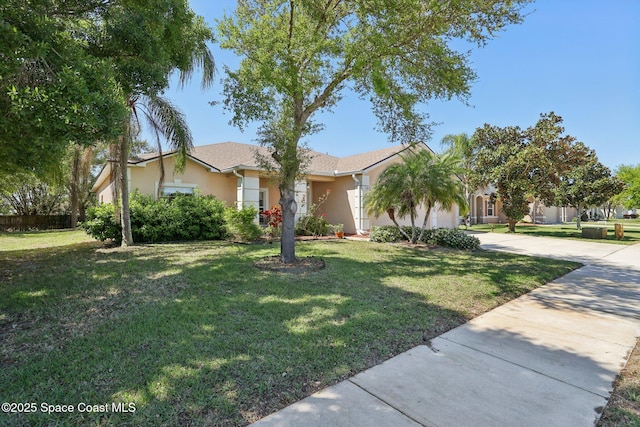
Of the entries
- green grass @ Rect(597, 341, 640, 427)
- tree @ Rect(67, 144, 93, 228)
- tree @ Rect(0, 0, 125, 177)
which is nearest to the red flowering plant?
tree @ Rect(0, 0, 125, 177)

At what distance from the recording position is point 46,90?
11.9 feet

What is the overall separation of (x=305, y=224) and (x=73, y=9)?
11.7 m

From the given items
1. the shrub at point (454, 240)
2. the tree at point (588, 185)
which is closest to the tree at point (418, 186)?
the shrub at point (454, 240)

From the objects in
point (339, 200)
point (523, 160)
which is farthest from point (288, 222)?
point (523, 160)

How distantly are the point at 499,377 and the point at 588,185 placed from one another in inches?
897

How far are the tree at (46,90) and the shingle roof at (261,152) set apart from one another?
1085 cm

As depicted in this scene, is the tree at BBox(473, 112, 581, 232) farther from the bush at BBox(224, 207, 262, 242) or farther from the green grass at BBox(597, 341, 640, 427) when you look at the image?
the green grass at BBox(597, 341, 640, 427)

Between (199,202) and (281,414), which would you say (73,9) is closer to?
(281,414)

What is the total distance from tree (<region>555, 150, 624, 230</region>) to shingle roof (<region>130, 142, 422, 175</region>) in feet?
40.6

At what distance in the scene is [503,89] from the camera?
12.7 m

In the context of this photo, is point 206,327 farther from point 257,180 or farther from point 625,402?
point 257,180

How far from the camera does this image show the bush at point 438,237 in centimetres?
1184

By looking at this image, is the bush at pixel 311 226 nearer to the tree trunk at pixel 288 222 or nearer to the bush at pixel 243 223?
the bush at pixel 243 223

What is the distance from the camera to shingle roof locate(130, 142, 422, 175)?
1635 centimetres
